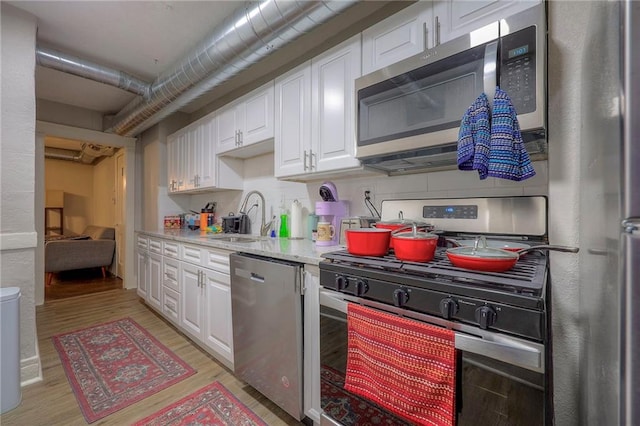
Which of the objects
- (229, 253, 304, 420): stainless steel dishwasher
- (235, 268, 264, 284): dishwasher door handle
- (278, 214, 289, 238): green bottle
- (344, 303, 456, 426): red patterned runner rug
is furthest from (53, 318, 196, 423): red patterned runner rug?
(344, 303, 456, 426): red patterned runner rug

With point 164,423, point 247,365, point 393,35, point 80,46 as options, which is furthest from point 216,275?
point 80,46

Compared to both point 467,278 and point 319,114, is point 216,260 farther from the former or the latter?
point 467,278

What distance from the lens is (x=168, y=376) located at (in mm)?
1864

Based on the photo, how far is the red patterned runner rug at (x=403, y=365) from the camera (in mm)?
823

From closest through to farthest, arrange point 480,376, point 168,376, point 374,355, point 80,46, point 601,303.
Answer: point 601,303 < point 480,376 < point 374,355 < point 168,376 < point 80,46

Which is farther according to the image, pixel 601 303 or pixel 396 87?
pixel 396 87

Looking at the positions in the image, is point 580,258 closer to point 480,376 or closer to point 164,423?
point 480,376

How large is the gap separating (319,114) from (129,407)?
2.13 meters

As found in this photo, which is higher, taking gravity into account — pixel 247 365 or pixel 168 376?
pixel 247 365

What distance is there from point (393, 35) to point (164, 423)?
2417 mm

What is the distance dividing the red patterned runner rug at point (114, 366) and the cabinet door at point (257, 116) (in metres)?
1.86

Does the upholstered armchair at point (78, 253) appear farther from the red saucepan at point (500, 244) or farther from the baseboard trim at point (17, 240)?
the red saucepan at point (500, 244)

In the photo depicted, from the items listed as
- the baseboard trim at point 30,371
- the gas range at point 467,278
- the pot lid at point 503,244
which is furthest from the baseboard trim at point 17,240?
the pot lid at point 503,244

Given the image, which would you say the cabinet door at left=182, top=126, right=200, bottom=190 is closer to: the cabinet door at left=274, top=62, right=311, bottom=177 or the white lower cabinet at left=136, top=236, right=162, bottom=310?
the white lower cabinet at left=136, top=236, right=162, bottom=310
